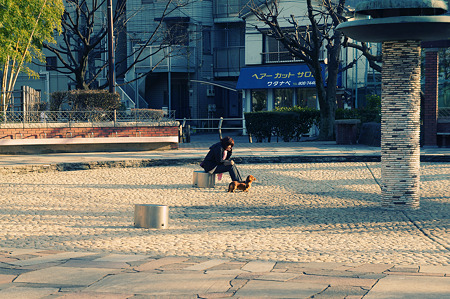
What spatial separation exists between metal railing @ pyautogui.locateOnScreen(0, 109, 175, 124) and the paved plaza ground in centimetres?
402

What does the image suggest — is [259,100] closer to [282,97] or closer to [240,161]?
[282,97]

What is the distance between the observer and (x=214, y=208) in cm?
1073

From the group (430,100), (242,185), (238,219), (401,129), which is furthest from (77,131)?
(401,129)

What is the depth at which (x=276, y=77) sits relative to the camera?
34.7m

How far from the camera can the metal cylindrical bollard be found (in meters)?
8.83

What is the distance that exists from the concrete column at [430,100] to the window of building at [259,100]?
15091 millimetres

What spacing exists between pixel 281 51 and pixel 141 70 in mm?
8604

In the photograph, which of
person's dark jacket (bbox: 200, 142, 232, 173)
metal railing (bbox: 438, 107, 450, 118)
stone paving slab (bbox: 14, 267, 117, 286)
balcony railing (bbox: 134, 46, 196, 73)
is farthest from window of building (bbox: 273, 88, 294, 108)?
stone paving slab (bbox: 14, 267, 117, 286)

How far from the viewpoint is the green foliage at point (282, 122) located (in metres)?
25.5

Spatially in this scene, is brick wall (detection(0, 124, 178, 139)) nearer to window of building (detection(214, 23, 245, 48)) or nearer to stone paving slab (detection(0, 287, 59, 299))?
stone paving slab (detection(0, 287, 59, 299))

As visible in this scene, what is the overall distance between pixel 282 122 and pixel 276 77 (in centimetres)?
953

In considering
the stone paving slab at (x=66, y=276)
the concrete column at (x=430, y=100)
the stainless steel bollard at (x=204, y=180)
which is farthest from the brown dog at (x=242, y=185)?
the concrete column at (x=430, y=100)

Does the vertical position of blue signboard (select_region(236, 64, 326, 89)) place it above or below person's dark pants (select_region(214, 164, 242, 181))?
above

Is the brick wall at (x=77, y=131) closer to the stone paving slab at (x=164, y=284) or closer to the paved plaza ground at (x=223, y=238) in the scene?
the paved plaza ground at (x=223, y=238)
